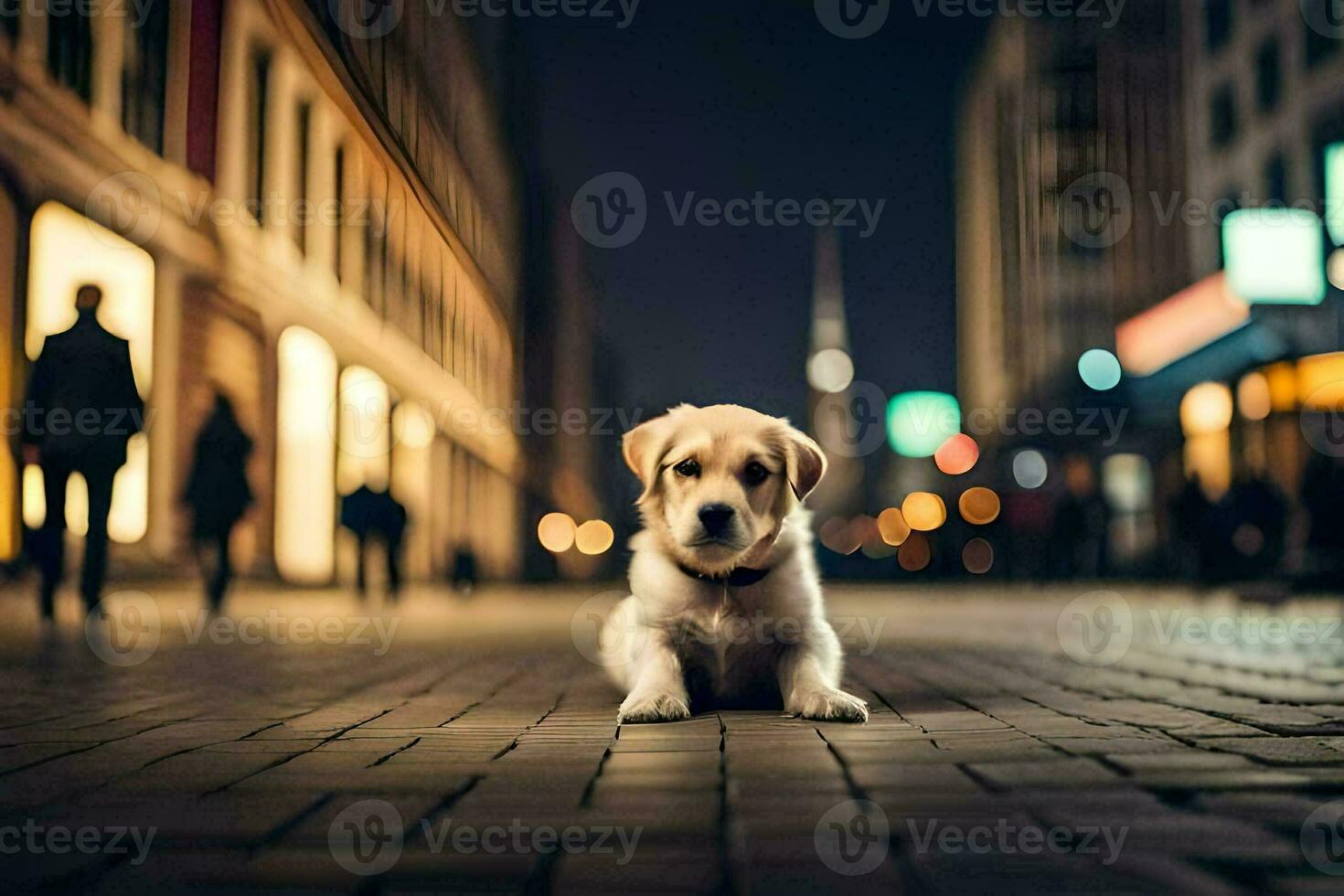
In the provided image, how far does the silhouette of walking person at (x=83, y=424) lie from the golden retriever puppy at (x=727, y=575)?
5853 millimetres

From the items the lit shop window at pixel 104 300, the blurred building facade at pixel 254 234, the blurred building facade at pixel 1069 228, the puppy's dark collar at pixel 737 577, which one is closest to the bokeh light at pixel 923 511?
the blurred building facade at pixel 1069 228

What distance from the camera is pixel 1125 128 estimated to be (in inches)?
2418

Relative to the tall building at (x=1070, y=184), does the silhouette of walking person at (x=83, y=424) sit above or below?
below

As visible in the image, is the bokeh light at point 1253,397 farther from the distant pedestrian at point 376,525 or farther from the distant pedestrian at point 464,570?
the distant pedestrian at point 376,525

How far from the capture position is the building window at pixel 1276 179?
1417 inches

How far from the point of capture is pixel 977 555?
2135 inches

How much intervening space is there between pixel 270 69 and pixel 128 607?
10.9 metres

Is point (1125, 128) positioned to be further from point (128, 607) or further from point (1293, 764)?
point (1293, 764)

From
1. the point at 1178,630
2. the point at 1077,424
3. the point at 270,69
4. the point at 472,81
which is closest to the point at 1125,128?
the point at 1077,424

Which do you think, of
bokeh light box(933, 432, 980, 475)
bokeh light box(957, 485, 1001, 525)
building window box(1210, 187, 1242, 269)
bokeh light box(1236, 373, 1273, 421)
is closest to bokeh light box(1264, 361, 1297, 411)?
bokeh light box(1236, 373, 1273, 421)

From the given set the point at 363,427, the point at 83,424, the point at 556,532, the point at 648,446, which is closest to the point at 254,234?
the point at 363,427

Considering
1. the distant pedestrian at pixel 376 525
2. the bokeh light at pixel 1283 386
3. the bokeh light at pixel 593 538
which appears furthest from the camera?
the bokeh light at pixel 593 538

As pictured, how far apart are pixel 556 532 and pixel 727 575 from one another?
3132 inches

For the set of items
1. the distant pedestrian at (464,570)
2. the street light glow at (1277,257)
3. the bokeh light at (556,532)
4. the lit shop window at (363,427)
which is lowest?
the distant pedestrian at (464,570)
